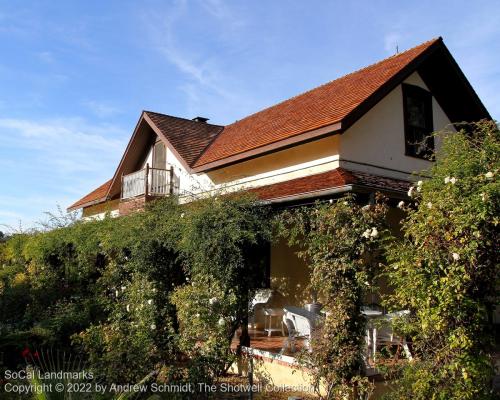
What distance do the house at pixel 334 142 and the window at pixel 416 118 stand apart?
0.03 meters

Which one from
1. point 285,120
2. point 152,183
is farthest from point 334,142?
point 152,183

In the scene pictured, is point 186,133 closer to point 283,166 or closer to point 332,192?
point 283,166

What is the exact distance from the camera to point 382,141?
494 inches

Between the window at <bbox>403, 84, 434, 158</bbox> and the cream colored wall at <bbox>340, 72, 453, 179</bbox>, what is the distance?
0.18 metres

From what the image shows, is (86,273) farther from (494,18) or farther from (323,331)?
(494,18)

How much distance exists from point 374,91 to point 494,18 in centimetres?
347

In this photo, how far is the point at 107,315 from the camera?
10.9 metres

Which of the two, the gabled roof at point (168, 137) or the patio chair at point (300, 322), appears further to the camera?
the gabled roof at point (168, 137)

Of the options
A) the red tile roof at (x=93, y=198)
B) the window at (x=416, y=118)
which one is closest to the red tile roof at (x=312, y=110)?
the window at (x=416, y=118)

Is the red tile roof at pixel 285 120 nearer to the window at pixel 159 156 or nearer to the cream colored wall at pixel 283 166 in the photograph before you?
the cream colored wall at pixel 283 166

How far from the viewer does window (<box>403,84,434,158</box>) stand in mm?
13312

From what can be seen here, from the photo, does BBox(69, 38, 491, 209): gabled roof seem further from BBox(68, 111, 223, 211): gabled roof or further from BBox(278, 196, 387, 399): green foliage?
BBox(278, 196, 387, 399): green foliage

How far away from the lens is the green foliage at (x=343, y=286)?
6562 mm

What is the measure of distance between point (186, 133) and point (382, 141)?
755 centimetres
